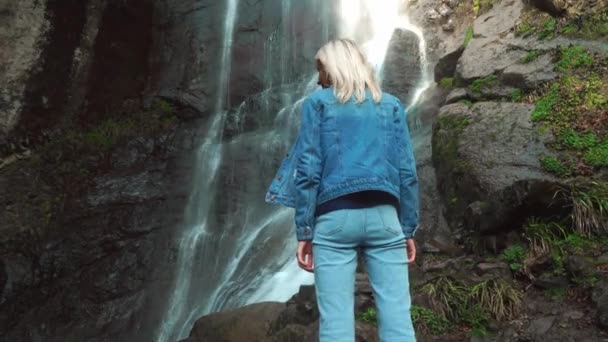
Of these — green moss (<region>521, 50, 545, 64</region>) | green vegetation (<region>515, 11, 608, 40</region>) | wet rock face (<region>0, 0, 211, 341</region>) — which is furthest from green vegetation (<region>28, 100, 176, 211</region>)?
green vegetation (<region>515, 11, 608, 40</region>)

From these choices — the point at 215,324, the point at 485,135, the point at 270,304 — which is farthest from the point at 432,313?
the point at 485,135

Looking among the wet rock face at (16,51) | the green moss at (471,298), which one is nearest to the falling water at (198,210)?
the wet rock face at (16,51)

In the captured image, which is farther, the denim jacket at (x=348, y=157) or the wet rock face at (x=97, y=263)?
the wet rock face at (x=97, y=263)

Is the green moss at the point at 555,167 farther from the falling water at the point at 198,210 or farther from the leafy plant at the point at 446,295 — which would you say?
the falling water at the point at 198,210

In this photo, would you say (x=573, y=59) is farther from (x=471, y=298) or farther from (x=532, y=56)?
(x=471, y=298)

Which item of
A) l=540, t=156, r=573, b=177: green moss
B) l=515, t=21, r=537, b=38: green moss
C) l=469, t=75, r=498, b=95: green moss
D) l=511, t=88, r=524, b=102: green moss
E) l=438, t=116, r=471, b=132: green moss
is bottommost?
l=540, t=156, r=573, b=177: green moss

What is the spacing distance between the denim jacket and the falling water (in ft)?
23.2

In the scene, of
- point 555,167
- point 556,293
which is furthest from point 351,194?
point 555,167

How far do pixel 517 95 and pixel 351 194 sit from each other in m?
7.10

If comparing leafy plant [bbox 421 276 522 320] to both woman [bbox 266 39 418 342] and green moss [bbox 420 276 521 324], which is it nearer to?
green moss [bbox 420 276 521 324]

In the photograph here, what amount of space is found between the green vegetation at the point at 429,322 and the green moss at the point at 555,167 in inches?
106

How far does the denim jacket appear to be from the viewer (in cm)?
242

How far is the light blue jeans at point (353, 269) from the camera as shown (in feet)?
7.64

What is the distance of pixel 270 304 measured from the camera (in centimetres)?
653
